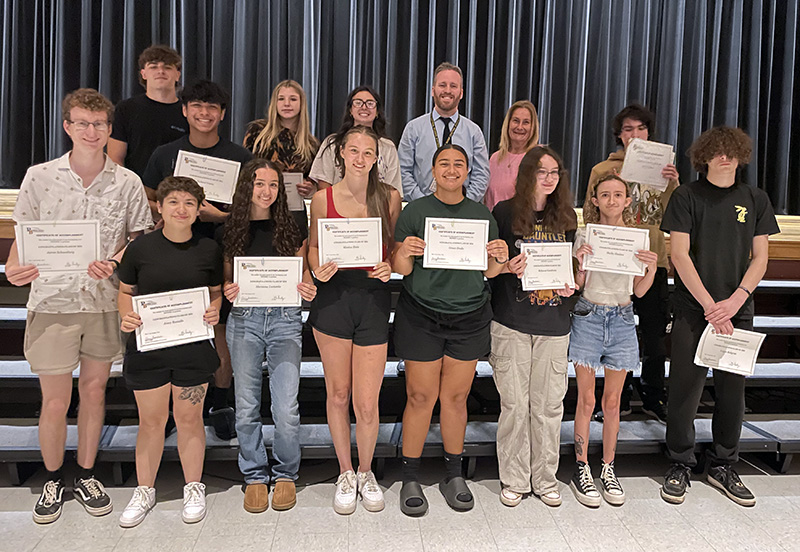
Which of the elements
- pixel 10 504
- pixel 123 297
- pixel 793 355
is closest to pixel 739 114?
pixel 793 355

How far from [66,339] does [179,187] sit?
0.78 metres

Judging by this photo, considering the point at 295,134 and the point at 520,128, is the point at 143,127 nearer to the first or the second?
the point at 295,134

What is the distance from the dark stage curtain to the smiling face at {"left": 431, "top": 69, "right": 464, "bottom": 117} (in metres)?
1.89

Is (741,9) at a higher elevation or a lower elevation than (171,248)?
higher

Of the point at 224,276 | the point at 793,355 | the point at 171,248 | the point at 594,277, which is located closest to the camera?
the point at 171,248

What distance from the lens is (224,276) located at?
2.30 m

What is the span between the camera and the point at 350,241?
7.18 feet

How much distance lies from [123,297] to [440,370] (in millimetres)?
1304

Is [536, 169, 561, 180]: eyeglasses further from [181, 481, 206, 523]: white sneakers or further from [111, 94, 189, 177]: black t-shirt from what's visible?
[181, 481, 206, 523]: white sneakers

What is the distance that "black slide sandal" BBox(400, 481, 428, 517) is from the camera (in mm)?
2359

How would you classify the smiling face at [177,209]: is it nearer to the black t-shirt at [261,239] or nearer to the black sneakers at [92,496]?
the black t-shirt at [261,239]

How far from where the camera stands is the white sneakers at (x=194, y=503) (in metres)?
2.29

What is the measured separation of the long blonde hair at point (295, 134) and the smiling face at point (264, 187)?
0.46 m

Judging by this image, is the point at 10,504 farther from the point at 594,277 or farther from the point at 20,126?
the point at 20,126
